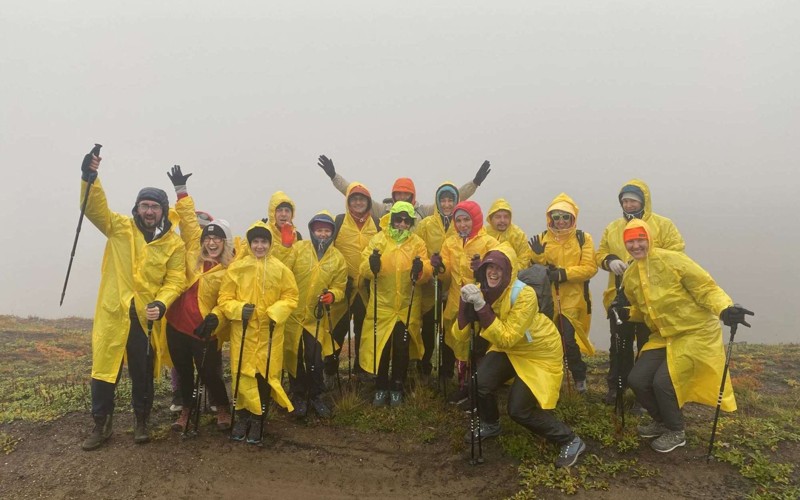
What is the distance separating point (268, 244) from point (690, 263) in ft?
18.7

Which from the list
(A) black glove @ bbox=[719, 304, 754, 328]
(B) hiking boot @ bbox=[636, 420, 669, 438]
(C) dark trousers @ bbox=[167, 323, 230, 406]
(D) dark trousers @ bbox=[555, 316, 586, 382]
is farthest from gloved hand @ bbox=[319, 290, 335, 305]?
(A) black glove @ bbox=[719, 304, 754, 328]

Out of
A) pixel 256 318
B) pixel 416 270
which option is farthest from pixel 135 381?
pixel 416 270

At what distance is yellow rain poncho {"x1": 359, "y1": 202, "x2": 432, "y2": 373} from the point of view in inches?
280

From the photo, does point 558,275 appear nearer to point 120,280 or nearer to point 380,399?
point 380,399

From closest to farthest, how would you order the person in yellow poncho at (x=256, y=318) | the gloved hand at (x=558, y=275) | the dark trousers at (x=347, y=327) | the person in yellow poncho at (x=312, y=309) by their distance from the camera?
the person in yellow poncho at (x=256, y=318) < the person in yellow poncho at (x=312, y=309) < the gloved hand at (x=558, y=275) < the dark trousers at (x=347, y=327)

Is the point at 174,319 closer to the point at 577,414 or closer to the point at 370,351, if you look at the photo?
the point at 370,351

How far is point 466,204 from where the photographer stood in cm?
697

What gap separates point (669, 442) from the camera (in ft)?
19.0

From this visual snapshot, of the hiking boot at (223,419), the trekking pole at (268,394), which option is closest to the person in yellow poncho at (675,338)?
the trekking pole at (268,394)

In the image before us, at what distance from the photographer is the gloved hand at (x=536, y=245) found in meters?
7.47

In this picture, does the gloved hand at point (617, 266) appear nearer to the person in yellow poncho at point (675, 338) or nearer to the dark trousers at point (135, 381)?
the person in yellow poncho at point (675, 338)

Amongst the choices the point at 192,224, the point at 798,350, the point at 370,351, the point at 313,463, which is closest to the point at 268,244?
the point at 192,224

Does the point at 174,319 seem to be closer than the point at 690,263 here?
No

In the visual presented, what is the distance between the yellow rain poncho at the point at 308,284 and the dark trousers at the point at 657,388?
4489 millimetres
